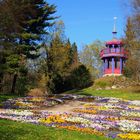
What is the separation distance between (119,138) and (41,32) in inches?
1242

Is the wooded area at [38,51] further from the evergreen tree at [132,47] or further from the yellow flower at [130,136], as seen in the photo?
the yellow flower at [130,136]

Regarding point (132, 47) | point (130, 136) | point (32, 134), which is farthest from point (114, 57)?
point (32, 134)

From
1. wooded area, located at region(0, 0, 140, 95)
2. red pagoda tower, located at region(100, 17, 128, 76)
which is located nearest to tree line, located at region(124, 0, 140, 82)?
wooded area, located at region(0, 0, 140, 95)

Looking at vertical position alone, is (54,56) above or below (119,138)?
above

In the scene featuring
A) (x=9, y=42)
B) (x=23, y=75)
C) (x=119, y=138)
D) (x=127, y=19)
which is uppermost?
(x=127, y=19)

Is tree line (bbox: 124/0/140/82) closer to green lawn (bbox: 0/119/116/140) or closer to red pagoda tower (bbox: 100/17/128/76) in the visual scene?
red pagoda tower (bbox: 100/17/128/76)

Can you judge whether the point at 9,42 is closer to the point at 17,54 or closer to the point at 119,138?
the point at 17,54

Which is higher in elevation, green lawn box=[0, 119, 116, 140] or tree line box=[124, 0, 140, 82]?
tree line box=[124, 0, 140, 82]

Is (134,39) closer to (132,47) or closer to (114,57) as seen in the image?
(132,47)

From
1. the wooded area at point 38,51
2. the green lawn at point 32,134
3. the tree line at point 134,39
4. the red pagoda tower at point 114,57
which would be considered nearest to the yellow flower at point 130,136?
the green lawn at point 32,134

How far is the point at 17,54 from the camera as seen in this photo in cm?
4375

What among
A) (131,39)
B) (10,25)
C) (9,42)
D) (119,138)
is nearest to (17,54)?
(9,42)

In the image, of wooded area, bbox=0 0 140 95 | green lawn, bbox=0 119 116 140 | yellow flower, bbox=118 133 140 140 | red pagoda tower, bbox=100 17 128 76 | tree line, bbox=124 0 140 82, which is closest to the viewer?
green lawn, bbox=0 119 116 140

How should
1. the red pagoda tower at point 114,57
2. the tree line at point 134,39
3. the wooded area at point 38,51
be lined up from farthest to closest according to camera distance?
the red pagoda tower at point 114,57
the tree line at point 134,39
the wooded area at point 38,51
